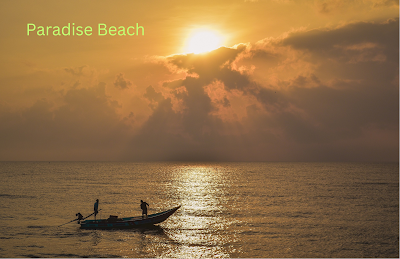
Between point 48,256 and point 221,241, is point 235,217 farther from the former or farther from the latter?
point 48,256

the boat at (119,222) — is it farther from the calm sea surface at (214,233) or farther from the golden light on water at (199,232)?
the golden light on water at (199,232)

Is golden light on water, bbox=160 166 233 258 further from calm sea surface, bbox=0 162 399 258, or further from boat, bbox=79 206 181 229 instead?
boat, bbox=79 206 181 229

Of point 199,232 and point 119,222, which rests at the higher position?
point 119,222

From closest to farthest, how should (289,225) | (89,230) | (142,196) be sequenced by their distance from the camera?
1. (89,230)
2. (289,225)
3. (142,196)

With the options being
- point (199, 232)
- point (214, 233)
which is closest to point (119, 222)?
point (199, 232)

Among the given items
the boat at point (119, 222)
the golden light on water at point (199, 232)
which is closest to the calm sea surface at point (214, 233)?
the golden light on water at point (199, 232)

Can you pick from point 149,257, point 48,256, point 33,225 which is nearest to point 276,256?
point 149,257

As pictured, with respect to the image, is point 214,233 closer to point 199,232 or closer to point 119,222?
point 199,232

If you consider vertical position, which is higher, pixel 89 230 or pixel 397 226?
pixel 89 230

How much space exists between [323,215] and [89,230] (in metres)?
32.0

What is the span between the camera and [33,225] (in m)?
38.5

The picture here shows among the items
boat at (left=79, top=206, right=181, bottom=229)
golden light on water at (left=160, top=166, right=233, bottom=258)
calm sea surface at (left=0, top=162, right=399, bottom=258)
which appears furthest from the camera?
boat at (left=79, top=206, right=181, bottom=229)

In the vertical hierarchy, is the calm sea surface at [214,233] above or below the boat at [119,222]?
below

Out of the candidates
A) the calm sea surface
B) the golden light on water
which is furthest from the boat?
the golden light on water
